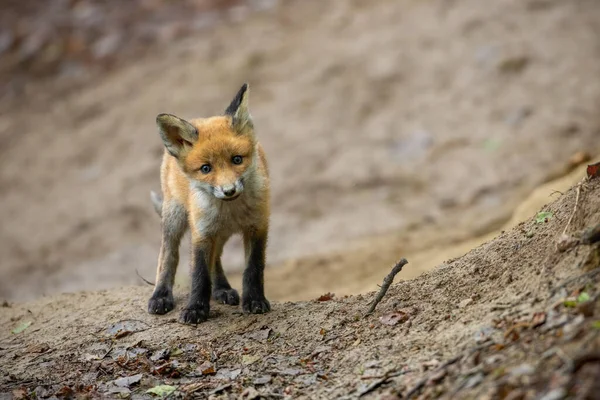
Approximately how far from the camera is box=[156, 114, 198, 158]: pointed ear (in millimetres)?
4902

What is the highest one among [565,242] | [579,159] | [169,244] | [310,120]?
[310,120]

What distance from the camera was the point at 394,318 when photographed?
4180mm

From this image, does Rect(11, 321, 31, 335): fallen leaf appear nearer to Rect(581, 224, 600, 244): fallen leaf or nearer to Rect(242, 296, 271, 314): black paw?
Rect(242, 296, 271, 314): black paw

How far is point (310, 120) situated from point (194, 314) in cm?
801

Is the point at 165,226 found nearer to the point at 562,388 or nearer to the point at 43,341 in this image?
the point at 43,341

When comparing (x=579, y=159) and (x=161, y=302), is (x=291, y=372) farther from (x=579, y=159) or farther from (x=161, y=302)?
(x=579, y=159)

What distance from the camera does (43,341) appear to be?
520 cm

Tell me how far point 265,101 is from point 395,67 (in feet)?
8.79

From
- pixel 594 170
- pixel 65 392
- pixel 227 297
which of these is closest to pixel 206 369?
pixel 65 392

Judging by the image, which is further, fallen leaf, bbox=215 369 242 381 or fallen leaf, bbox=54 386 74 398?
fallen leaf, bbox=215 369 242 381

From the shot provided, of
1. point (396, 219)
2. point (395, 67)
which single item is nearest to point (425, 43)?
point (395, 67)

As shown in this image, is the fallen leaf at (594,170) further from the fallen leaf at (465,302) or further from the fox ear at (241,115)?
the fox ear at (241,115)

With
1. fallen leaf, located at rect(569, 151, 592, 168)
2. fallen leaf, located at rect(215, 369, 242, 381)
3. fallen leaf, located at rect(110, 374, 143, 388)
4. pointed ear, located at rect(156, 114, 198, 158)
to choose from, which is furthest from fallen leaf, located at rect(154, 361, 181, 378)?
fallen leaf, located at rect(569, 151, 592, 168)

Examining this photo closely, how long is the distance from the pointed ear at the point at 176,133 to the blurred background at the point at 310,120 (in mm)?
3424
